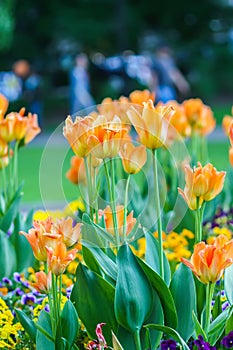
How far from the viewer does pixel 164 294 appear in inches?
95.5

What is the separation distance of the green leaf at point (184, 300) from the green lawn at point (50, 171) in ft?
1.46

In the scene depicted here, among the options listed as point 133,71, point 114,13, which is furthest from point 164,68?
point 114,13

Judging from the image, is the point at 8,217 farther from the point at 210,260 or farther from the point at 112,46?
the point at 112,46

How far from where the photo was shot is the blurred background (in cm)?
2178

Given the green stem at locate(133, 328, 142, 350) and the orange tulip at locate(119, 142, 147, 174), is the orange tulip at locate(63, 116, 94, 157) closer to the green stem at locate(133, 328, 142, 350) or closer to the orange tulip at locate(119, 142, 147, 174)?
the orange tulip at locate(119, 142, 147, 174)

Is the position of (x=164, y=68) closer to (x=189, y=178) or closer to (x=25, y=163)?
(x=25, y=163)

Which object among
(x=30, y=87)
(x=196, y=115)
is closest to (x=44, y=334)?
(x=196, y=115)

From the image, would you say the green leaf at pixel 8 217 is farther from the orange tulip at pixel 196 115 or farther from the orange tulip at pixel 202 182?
the orange tulip at pixel 196 115

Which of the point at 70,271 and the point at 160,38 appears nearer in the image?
the point at 70,271

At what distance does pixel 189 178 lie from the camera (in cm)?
244

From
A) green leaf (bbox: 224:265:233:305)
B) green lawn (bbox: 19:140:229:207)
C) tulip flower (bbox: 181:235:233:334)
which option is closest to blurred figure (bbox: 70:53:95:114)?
green lawn (bbox: 19:140:229:207)

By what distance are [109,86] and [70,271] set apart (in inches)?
728

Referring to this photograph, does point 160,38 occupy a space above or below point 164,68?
above

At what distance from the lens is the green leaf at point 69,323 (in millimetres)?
2410
